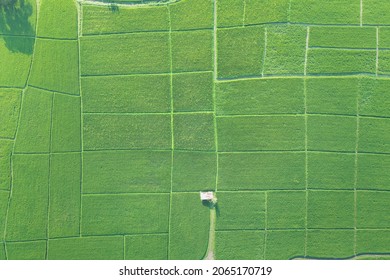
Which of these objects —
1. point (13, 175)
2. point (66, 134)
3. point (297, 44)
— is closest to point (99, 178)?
point (66, 134)

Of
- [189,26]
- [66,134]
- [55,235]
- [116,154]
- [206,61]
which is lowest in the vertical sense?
[55,235]

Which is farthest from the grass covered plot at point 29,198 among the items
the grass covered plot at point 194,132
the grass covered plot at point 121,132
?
the grass covered plot at point 194,132

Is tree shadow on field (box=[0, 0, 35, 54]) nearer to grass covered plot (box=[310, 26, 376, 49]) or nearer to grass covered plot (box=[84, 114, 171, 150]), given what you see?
grass covered plot (box=[84, 114, 171, 150])

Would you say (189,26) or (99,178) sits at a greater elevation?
(189,26)

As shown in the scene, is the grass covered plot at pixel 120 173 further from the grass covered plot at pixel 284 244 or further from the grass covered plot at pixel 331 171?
the grass covered plot at pixel 331 171

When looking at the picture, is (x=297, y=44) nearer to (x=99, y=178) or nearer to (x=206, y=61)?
(x=206, y=61)

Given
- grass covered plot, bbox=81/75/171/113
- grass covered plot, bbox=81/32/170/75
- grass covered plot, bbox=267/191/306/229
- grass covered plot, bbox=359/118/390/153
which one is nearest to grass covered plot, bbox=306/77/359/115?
grass covered plot, bbox=359/118/390/153
